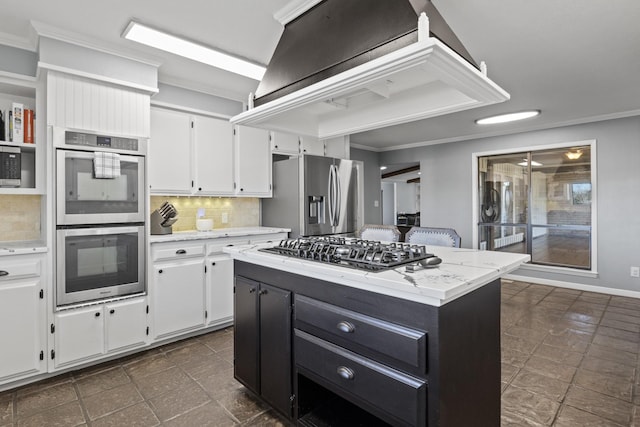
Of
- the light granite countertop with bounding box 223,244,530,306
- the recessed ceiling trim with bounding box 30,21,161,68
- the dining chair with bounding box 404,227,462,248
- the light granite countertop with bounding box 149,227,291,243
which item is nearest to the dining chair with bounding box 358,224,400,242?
the dining chair with bounding box 404,227,462,248

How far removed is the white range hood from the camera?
1.30 metres

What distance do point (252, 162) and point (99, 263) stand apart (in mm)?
1870

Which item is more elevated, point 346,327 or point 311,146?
point 311,146

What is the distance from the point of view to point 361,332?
1423 mm

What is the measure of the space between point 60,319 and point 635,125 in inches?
261

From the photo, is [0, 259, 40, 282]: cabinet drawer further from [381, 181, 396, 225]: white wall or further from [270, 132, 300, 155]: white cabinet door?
[381, 181, 396, 225]: white wall

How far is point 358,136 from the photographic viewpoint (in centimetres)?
595

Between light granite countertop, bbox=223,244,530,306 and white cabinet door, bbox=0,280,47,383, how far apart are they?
5.77 ft

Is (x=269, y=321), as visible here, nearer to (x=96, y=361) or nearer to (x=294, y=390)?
(x=294, y=390)

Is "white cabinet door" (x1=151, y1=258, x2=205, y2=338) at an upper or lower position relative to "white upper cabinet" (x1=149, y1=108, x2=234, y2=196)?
lower

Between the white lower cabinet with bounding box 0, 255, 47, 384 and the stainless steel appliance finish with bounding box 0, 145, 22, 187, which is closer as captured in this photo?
the white lower cabinet with bounding box 0, 255, 47, 384

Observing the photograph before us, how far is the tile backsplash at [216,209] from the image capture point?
12.1 feet

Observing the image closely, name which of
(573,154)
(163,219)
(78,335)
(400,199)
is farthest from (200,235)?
(400,199)

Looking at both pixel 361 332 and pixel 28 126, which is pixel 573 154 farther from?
pixel 28 126
